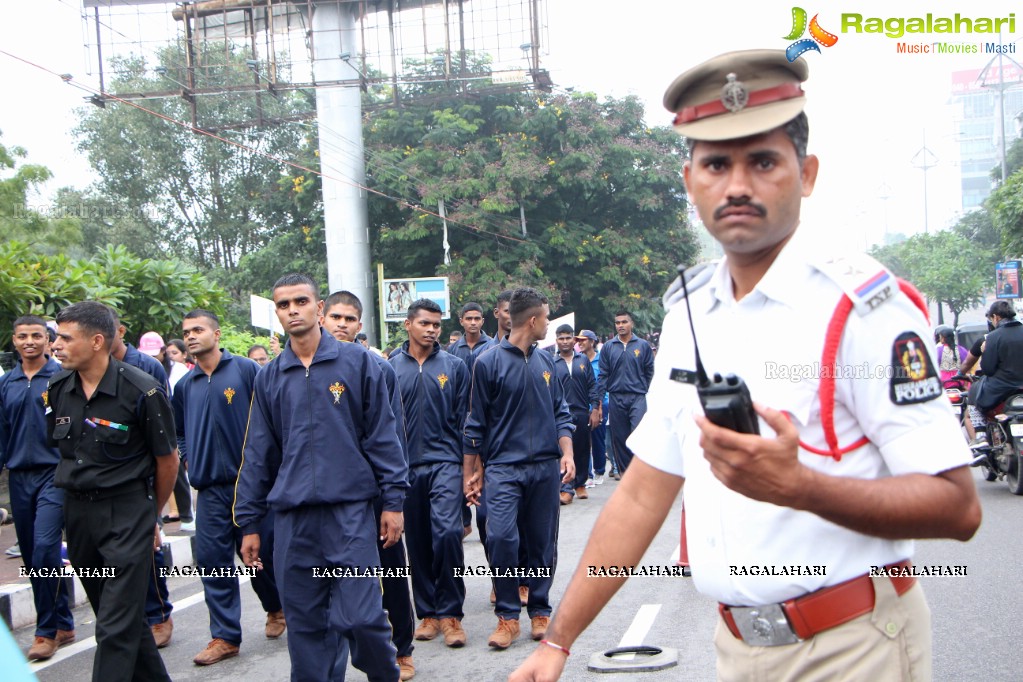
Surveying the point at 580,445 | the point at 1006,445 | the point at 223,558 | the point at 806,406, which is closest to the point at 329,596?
the point at 223,558

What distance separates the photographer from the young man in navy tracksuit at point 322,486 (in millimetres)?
5035

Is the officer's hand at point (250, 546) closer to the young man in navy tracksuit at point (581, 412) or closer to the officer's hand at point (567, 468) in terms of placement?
the officer's hand at point (567, 468)

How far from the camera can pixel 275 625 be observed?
7215mm

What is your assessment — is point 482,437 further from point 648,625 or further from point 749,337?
point 749,337

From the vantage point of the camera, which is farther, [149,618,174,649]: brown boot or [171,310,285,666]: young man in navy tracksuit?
[149,618,174,649]: brown boot

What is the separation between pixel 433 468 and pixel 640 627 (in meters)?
1.76

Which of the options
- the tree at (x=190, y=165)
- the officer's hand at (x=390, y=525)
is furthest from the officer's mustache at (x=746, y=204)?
the tree at (x=190, y=165)

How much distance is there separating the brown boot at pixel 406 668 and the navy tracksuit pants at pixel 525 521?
86 cm

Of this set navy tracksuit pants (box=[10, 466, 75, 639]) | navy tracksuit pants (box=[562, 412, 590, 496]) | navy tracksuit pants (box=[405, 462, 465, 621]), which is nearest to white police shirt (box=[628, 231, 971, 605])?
navy tracksuit pants (box=[405, 462, 465, 621])

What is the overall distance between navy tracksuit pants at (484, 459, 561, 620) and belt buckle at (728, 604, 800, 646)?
4.80 meters

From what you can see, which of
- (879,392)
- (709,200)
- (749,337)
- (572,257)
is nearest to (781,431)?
(879,392)

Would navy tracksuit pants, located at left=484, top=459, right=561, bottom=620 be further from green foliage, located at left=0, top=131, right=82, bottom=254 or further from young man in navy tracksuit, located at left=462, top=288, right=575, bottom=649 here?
green foliage, located at left=0, top=131, right=82, bottom=254

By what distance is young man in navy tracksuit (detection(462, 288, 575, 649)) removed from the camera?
6977 mm

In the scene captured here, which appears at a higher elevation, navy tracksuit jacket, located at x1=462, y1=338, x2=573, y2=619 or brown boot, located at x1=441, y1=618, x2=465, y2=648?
navy tracksuit jacket, located at x1=462, y1=338, x2=573, y2=619
